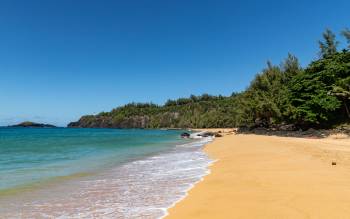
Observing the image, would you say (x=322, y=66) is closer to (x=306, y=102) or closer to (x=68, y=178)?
(x=306, y=102)

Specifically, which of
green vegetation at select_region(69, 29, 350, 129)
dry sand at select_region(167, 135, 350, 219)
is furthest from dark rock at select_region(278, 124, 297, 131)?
dry sand at select_region(167, 135, 350, 219)

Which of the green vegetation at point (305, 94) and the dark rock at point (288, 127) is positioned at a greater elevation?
the green vegetation at point (305, 94)

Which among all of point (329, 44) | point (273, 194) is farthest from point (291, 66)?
point (273, 194)

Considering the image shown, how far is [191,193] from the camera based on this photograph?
34.2 ft

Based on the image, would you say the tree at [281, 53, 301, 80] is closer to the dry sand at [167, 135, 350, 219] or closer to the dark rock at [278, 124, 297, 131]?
the dark rock at [278, 124, 297, 131]

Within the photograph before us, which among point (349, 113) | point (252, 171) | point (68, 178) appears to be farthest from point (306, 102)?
point (68, 178)

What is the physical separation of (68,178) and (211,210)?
9.45 meters

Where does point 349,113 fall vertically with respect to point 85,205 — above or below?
above

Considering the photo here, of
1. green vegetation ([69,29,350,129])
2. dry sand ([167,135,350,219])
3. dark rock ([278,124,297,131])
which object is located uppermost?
green vegetation ([69,29,350,129])

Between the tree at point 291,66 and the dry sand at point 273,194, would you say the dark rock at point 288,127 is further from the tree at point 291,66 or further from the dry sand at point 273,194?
the dry sand at point 273,194

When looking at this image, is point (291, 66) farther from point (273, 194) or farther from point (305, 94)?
point (273, 194)

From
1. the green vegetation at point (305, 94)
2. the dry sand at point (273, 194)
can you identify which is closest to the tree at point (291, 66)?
the green vegetation at point (305, 94)

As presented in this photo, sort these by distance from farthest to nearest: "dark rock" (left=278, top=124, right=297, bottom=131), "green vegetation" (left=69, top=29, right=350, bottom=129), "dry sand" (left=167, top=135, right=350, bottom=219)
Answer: "dark rock" (left=278, top=124, right=297, bottom=131)
"green vegetation" (left=69, top=29, right=350, bottom=129)
"dry sand" (left=167, top=135, right=350, bottom=219)

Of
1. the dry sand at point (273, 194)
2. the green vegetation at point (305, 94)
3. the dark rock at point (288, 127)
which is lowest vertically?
the dry sand at point (273, 194)
